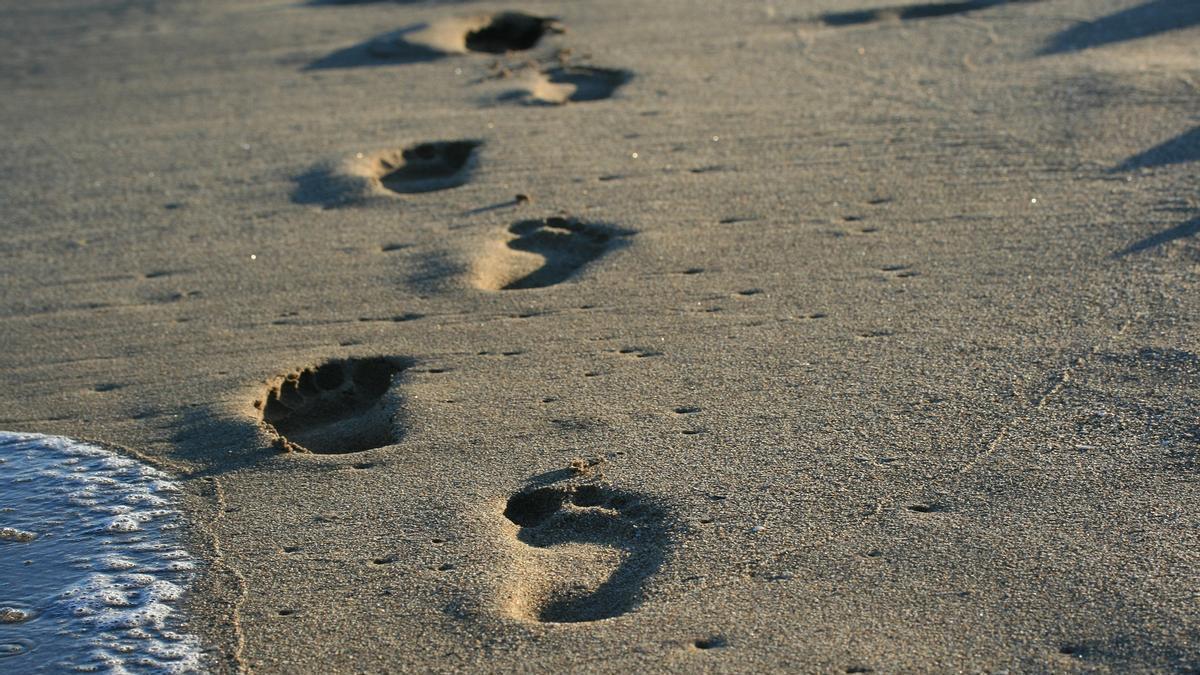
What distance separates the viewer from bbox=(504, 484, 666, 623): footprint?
2.70 m

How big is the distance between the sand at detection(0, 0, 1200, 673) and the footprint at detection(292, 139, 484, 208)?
2cm

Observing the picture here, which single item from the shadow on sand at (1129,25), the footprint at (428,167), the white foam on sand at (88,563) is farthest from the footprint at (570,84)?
the white foam on sand at (88,563)

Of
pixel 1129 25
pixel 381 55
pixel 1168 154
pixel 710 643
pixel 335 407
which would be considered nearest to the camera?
pixel 710 643

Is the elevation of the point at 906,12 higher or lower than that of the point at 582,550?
higher

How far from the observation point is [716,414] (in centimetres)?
333

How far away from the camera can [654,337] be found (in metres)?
3.72

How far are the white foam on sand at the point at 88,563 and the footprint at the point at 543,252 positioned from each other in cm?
128

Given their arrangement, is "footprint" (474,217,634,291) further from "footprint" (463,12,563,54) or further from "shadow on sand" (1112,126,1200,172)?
"footprint" (463,12,563,54)

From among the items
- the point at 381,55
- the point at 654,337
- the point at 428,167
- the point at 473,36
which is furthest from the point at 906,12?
the point at 654,337

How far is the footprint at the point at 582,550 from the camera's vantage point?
2695 mm

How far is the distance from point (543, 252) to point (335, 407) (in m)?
1.00

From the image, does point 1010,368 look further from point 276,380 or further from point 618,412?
point 276,380

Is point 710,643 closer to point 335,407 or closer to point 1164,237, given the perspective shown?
point 335,407

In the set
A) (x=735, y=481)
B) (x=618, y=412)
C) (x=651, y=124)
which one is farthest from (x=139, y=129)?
(x=735, y=481)
